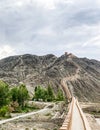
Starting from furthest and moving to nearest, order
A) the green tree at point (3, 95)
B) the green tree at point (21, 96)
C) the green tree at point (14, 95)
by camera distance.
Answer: the green tree at point (21, 96) → the green tree at point (14, 95) → the green tree at point (3, 95)

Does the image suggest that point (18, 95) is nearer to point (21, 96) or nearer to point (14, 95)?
point (21, 96)

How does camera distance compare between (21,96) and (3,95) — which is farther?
(21,96)

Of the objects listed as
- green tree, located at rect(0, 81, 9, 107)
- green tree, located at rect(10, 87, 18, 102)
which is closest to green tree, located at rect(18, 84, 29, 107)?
green tree, located at rect(10, 87, 18, 102)

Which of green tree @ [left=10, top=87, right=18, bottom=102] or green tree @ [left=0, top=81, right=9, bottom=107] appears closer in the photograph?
green tree @ [left=0, top=81, right=9, bottom=107]

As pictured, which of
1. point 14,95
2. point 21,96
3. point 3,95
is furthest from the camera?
point 14,95

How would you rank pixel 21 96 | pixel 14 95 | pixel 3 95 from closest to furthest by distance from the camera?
pixel 3 95 < pixel 21 96 < pixel 14 95

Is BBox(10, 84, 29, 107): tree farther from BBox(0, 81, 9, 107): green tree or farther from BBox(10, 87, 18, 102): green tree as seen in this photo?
BBox(0, 81, 9, 107): green tree

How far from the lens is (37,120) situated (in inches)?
2657

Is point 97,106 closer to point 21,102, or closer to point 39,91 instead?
point 39,91

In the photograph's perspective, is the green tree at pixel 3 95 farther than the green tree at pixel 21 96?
No

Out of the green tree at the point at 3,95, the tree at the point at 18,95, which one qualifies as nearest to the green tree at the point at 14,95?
the tree at the point at 18,95

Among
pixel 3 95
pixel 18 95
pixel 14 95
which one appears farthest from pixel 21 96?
pixel 3 95

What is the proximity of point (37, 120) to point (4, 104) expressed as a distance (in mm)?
18081

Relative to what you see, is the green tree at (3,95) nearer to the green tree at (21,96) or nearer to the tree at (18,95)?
the tree at (18,95)
